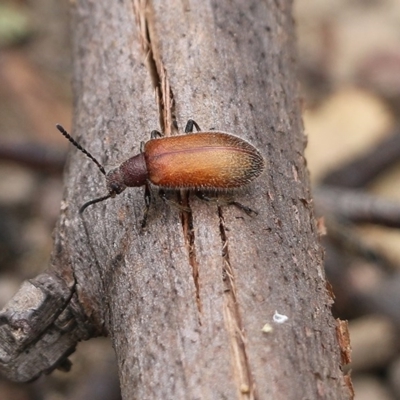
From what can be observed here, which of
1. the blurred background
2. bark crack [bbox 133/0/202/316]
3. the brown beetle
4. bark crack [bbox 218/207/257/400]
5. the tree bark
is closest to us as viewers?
bark crack [bbox 218/207/257/400]

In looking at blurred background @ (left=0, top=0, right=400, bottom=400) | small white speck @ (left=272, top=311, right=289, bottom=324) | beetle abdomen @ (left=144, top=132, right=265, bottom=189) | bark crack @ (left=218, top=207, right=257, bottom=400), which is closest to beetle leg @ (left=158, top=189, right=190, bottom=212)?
beetle abdomen @ (left=144, top=132, right=265, bottom=189)

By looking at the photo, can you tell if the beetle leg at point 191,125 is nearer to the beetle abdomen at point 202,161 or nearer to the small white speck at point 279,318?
the beetle abdomen at point 202,161

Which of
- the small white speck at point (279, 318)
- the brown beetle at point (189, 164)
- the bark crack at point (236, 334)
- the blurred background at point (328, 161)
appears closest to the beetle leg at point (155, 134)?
the brown beetle at point (189, 164)

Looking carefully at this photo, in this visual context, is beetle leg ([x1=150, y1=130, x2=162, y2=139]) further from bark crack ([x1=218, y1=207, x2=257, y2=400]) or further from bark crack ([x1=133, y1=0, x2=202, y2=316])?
bark crack ([x1=218, y1=207, x2=257, y2=400])

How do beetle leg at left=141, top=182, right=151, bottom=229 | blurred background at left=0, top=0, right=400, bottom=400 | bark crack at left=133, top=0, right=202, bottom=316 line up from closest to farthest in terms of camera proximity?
bark crack at left=133, top=0, right=202, bottom=316, beetle leg at left=141, top=182, right=151, bottom=229, blurred background at left=0, top=0, right=400, bottom=400

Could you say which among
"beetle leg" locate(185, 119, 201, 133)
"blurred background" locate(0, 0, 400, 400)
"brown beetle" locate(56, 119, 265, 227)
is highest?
"blurred background" locate(0, 0, 400, 400)
